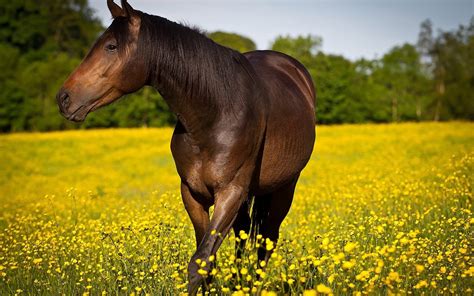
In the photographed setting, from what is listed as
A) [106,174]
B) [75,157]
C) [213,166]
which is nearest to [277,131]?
[213,166]

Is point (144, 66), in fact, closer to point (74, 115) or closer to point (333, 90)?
point (74, 115)

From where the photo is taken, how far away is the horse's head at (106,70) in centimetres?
356

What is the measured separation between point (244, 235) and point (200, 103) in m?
1.10

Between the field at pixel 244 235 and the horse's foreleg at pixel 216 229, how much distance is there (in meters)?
0.17

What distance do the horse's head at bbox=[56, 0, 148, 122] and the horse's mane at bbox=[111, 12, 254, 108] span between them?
44 mm

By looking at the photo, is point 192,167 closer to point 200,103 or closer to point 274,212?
point 200,103

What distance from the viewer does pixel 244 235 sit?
3.38 meters

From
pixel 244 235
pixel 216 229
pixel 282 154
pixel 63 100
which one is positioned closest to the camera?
pixel 244 235

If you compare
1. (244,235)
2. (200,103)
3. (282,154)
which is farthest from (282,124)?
(244,235)

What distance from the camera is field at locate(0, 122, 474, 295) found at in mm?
4047

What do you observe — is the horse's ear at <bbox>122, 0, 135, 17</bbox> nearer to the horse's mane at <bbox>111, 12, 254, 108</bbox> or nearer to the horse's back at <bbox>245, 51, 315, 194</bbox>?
the horse's mane at <bbox>111, 12, 254, 108</bbox>

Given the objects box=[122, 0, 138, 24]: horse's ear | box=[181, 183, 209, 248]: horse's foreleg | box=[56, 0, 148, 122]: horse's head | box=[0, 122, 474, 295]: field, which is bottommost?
box=[0, 122, 474, 295]: field

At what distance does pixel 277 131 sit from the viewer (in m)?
4.54

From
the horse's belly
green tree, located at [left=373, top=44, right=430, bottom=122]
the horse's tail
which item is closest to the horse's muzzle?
the horse's belly
